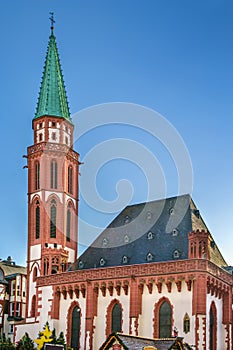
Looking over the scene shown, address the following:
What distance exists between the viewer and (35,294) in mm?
73062

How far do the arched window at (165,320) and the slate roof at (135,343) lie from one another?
57.9 feet

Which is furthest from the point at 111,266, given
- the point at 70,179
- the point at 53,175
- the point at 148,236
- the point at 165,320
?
the point at 70,179

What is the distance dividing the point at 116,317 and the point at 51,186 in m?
19.6

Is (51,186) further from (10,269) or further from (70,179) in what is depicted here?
(10,269)

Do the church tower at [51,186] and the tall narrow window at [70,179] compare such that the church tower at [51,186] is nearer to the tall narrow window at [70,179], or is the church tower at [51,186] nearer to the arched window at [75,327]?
the tall narrow window at [70,179]

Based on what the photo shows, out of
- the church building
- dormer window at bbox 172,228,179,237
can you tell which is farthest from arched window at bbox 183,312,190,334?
dormer window at bbox 172,228,179,237

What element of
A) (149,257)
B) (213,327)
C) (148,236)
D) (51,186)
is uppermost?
(51,186)

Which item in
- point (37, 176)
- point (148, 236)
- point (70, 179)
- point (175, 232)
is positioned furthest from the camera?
point (70, 179)

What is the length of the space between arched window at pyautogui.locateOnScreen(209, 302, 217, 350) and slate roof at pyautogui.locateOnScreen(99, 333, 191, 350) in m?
18.7

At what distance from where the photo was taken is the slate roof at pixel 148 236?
64750 millimetres

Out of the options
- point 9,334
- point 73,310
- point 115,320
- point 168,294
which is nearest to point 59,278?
point 73,310

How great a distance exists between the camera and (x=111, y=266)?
218 ft

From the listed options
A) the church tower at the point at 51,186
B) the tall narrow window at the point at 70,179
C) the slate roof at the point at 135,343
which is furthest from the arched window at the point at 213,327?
the tall narrow window at the point at 70,179

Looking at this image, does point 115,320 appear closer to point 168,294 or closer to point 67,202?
point 168,294
